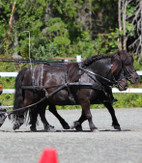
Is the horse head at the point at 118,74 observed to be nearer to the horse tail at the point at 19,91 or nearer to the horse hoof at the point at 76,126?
the horse hoof at the point at 76,126

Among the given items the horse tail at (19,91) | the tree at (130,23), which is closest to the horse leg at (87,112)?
the horse tail at (19,91)

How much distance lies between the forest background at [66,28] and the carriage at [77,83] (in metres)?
10.1

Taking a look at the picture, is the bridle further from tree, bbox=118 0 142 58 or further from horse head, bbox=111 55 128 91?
tree, bbox=118 0 142 58

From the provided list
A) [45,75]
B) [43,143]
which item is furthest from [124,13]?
[43,143]

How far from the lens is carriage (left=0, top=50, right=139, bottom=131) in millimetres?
11438

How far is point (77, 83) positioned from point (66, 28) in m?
18.2

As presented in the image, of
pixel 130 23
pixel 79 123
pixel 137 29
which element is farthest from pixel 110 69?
pixel 130 23

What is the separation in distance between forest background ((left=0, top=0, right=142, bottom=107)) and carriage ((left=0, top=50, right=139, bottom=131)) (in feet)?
33.2

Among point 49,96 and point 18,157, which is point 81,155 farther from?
point 49,96

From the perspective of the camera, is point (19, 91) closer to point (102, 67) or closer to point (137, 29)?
point (102, 67)

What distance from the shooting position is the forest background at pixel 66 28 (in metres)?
25.4

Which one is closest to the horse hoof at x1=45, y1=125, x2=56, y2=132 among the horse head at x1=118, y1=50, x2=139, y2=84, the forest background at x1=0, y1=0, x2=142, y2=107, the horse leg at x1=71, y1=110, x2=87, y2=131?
the horse leg at x1=71, y1=110, x2=87, y2=131

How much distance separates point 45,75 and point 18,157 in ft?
14.3

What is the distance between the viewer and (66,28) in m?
29.4
